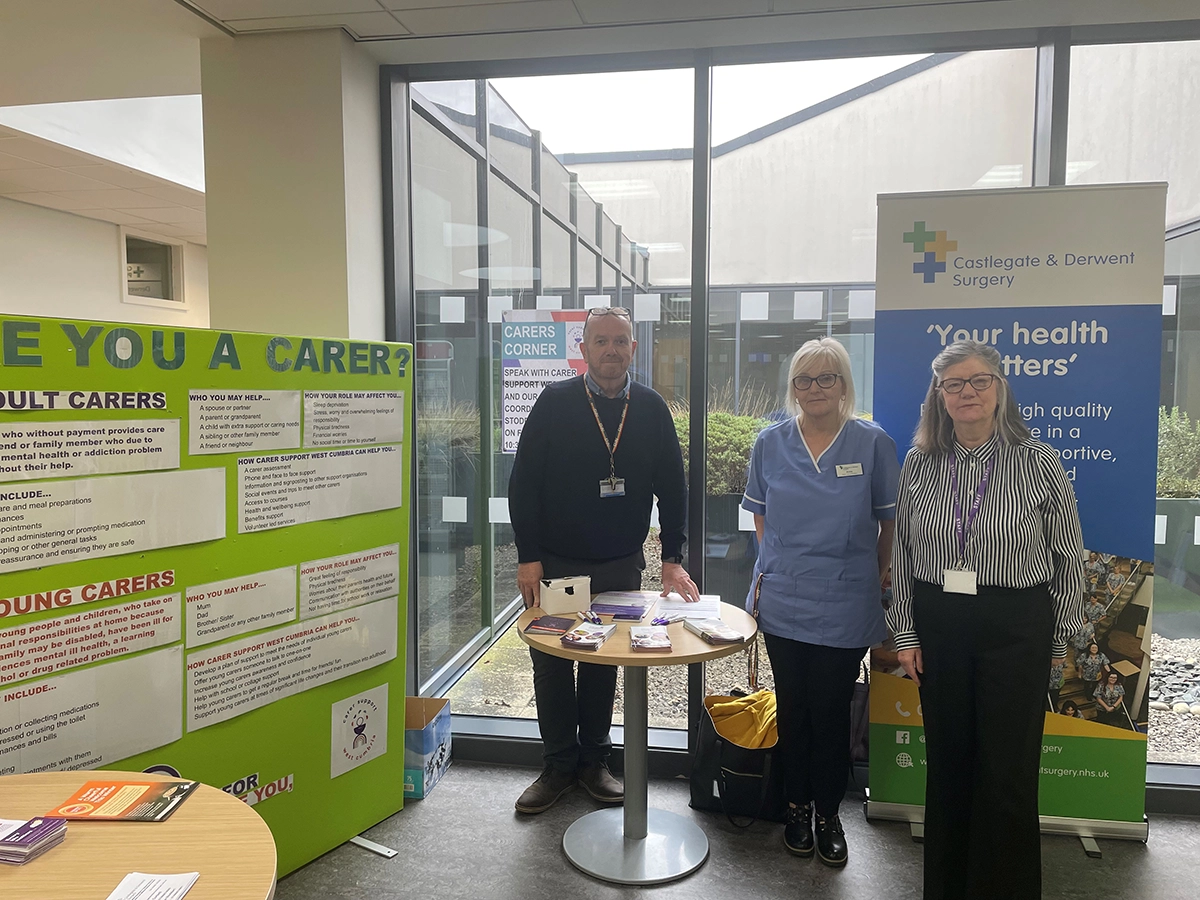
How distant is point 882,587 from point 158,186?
219 inches

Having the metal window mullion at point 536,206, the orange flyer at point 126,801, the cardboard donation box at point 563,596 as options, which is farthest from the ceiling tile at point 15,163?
the orange flyer at point 126,801

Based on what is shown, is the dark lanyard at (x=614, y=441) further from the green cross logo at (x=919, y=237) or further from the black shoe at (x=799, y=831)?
the black shoe at (x=799, y=831)

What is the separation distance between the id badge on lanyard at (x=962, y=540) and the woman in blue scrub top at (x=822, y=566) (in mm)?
335

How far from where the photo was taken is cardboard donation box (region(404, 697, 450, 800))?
2.85 metres

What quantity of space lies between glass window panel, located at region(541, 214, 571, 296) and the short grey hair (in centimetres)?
153

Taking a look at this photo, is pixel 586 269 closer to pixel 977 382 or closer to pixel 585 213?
pixel 585 213

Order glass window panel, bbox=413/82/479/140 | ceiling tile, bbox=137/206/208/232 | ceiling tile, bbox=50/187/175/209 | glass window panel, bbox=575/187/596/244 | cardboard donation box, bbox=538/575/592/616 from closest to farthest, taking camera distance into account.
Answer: cardboard donation box, bbox=538/575/592/616
glass window panel, bbox=575/187/596/244
glass window panel, bbox=413/82/479/140
ceiling tile, bbox=50/187/175/209
ceiling tile, bbox=137/206/208/232

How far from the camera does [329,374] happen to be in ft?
7.77

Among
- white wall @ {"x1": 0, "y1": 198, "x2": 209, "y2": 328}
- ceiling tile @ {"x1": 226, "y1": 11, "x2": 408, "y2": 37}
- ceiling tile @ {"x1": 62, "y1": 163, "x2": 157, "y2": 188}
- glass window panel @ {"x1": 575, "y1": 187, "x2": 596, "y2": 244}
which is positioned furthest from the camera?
white wall @ {"x1": 0, "y1": 198, "x2": 209, "y2": 328}

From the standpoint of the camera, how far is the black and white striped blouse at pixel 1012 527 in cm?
195

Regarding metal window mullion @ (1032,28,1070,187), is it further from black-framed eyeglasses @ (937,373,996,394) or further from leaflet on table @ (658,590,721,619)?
leaflet on table @ (658,590,721,619)

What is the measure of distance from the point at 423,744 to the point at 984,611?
2.00 m

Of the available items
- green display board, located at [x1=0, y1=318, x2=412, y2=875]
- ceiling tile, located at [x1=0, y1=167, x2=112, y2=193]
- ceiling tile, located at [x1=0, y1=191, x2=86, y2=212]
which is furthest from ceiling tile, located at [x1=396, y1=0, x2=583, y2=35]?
ceiling tile, located at [x1=0, y1=191, x2=86, y2=212]

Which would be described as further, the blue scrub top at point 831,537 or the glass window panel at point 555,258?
the glass window panel at point 555,258
